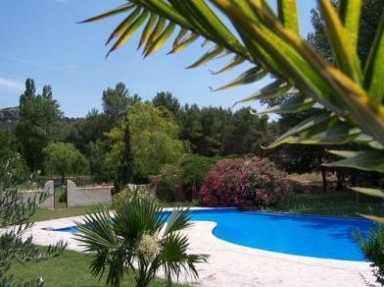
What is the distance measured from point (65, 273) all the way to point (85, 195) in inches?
686

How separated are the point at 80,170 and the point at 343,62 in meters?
48.9

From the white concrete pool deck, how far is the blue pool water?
289cm

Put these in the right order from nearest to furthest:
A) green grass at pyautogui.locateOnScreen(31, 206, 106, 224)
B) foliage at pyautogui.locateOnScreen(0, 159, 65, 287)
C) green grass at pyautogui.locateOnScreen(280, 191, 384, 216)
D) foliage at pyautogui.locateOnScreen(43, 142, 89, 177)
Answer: foliage at pyautogui.locateOnScreen(0, 159, 65, 287) → green grass at pyautogui.locateOnScreen(280, 191, 384, 216) → green grass at pyautogui.locateOnScreen(31, 206, 106, 224) → foliage at pyautogui.locateOnScreen(43, 142, 89, 177)

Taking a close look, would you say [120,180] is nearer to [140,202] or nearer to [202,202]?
[202,202]

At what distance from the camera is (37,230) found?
17.8 m

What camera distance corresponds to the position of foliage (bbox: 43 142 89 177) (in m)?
46.8

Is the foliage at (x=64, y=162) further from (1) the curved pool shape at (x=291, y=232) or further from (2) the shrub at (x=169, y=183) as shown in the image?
(1) the curved pool shape at (x=291, y=232)

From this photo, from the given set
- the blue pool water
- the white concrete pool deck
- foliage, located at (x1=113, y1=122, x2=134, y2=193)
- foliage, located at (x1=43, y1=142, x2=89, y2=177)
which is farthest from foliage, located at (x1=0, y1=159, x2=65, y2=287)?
foliage, located at (x1=43, y1=142, x2=89, y2=177)

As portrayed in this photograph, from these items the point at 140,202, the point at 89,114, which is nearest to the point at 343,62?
the point at 140,202

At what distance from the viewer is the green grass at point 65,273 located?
9.27 meters

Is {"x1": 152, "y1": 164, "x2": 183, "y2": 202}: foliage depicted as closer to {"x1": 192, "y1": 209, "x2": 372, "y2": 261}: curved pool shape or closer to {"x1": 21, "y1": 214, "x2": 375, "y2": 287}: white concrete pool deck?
{"x1": 192, "y1": 209, "x2": 372, "y2": 261}: curved pool shape

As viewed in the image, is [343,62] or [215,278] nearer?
[343,62]

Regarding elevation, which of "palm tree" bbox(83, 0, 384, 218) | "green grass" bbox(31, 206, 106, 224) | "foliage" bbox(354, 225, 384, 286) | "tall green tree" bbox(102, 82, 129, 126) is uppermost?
"tall green tree" bbox(102, 82, 129, 126)

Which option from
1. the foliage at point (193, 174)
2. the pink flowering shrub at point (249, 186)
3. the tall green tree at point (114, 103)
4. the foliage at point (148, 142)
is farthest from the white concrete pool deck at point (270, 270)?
the tall green tree at point (114, 103)
